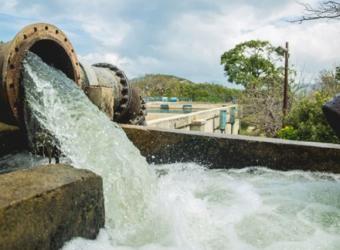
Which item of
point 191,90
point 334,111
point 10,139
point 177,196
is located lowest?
point 177,196

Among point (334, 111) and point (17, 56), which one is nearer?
point (334, 111)

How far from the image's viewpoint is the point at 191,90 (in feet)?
147

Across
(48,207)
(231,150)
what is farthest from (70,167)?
(231,150)

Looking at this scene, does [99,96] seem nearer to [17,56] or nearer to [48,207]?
[17,56]

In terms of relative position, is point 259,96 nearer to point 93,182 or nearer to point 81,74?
point 81,74

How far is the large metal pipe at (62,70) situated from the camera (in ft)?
15.1

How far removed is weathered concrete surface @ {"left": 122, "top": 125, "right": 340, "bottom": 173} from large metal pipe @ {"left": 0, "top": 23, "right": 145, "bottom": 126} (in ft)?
3.47

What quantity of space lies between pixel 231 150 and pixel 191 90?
39.6m

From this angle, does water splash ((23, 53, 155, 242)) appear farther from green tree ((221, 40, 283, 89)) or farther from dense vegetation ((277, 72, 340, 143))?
green tree ((221, 40, 283, 89))

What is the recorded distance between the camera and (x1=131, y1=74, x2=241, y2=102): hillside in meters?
44.3

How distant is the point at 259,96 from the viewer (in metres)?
24.0

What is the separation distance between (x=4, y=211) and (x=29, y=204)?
177mm

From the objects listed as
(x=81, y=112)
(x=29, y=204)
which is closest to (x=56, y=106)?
(x=81, y=112)

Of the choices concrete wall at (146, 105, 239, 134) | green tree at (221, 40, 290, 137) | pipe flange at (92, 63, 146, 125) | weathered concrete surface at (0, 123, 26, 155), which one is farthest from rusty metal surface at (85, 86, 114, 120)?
green tree at (221, 40, 290, 137)
